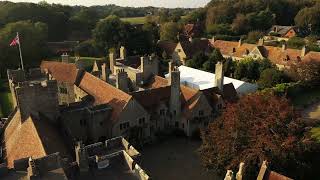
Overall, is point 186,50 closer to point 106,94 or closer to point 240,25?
point 106,94

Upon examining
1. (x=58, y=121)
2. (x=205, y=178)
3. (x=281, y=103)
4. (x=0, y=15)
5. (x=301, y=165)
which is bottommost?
(x=205, y=178)

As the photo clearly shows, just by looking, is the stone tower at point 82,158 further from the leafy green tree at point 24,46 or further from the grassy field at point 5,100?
the leafy green tree at point 24,46

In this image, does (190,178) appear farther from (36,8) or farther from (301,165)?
(36,8)

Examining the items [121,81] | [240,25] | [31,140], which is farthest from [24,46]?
[240,25]

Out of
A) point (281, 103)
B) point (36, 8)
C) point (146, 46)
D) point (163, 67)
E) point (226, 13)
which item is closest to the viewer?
point (281, 103)

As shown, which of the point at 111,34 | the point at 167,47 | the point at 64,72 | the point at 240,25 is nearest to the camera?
the point at 64,72

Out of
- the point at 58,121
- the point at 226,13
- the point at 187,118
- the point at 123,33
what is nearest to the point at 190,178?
the point at 187,118

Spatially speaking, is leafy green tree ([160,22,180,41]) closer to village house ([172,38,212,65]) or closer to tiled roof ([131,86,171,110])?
village house ([172,38,212,65])
